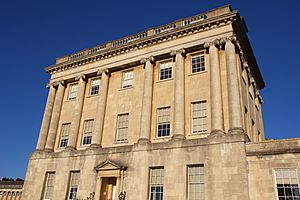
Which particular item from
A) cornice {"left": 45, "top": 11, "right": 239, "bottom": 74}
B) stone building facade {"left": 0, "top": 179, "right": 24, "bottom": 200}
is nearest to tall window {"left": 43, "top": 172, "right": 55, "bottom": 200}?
stone building facade {"left": 0, "top": 179, "right": 24, "bottom": 200}

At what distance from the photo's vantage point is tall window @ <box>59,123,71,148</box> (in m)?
25.7

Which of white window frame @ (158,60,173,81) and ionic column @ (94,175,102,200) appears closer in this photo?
ionic column @ (94,175,102,200)

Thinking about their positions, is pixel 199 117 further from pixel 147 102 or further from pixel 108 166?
pixel 108 166

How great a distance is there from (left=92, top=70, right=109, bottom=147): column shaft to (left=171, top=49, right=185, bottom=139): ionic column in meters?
7.05

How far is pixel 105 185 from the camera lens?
21.1 m

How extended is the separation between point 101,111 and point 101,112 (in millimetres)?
93

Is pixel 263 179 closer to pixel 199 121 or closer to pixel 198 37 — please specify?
pixel 199 121

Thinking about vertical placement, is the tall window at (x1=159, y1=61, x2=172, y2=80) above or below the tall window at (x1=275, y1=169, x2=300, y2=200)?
above

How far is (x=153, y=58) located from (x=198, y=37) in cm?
424

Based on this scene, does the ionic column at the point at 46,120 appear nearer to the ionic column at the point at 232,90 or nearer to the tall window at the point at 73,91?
the tall window at the point at 73,91

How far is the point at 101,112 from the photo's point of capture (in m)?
24.0

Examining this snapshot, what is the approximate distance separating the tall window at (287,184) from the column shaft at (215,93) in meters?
4.44

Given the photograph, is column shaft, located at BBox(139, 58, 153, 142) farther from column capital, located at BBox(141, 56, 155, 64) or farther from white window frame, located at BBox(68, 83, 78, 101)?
white window frame, located at BBox(68, 83, 78, 101)

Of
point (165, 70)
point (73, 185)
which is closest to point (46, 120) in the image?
point (73, 185)
